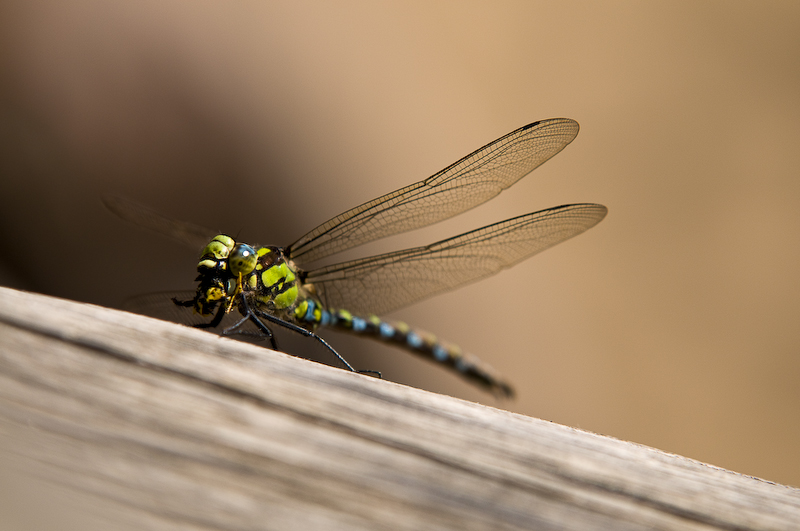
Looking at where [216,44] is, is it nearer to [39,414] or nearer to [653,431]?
[39,414]

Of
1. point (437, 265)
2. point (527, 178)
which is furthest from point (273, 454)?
point (527, 178)

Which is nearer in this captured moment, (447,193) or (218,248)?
(218,248)

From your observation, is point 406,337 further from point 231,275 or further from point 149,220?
point 149,220

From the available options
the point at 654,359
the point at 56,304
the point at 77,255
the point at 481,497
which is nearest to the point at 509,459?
the point at 481,497

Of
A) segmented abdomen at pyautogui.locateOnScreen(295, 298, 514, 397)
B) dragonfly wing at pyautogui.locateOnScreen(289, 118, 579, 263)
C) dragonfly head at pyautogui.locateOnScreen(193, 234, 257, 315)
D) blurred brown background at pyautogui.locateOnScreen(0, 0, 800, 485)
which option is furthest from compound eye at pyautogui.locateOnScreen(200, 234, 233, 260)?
blurred brown background at pyautogui.locateOnScreen(0, 0, 800, 485)

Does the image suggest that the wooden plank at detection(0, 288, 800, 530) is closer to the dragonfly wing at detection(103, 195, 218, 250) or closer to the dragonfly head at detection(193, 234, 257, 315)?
the dragonfly head at detection(193, 234, 257, 315)

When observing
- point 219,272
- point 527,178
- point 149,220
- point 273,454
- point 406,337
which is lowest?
point 273,454

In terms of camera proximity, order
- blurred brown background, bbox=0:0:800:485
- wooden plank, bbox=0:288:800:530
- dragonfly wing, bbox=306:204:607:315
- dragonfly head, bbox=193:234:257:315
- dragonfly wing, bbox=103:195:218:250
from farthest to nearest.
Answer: blurred brown background, bbox=0:0:800:485 < dragonfly wing, bbox=103:195:218:250 < dragonfly wing, bbox=306:204:607:315 < dragonfly head, bbox=193:234:257:315 < wooden plank, bbox=0:288:800:530
